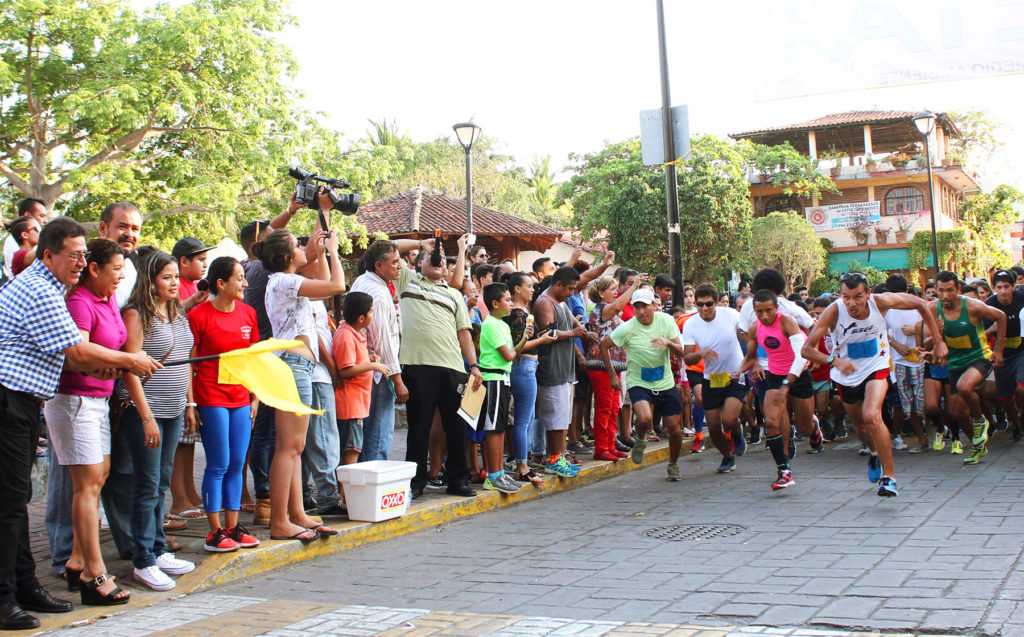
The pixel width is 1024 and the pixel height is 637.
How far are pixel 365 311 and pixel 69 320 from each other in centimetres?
272

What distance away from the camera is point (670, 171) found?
1329cm

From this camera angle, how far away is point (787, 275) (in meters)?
42.1

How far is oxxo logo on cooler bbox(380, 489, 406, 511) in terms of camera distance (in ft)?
22.9

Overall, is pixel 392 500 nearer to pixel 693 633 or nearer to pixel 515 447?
pixel 515 447

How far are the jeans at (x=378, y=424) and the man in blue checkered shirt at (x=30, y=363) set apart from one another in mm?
2843

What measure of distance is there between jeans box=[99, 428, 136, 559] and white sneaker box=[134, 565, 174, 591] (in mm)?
149

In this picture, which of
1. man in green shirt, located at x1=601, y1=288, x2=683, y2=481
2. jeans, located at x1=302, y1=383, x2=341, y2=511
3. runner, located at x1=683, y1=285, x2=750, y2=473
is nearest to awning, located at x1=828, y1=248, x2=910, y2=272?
runner, located at x1=683, y1=285, x2=750, y2=473

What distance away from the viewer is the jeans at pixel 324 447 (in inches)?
269

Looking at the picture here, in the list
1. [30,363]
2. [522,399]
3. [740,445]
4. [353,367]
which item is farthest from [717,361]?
[30,363]

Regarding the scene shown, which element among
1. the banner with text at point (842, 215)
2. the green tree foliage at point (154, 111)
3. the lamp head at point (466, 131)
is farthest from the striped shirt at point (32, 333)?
the banner with text at point (842, 215)

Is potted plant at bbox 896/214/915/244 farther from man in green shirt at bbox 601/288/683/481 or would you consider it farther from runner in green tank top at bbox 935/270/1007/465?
man in green shirt at bbox 601/288/683/481

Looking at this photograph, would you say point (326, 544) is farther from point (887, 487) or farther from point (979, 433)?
point (979, 433)

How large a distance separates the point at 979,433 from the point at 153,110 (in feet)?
62.4

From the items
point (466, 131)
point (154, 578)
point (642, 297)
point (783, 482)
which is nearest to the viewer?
point (154, 578)
